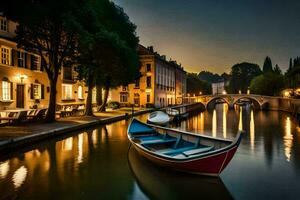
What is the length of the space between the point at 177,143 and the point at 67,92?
93.6 ft

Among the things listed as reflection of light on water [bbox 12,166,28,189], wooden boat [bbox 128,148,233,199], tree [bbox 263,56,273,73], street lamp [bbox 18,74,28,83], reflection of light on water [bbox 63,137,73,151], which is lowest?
wooden boat [bbox 128,148,233,199]

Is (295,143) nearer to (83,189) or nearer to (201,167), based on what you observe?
(201,167)

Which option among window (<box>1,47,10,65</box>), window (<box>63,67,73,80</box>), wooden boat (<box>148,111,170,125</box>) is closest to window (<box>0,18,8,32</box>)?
window (<box>1,47,10,65</box>)

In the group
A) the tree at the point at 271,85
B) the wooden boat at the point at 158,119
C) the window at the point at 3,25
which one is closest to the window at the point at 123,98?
the wooden boat at the point at 158,119

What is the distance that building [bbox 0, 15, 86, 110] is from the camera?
86.3ft

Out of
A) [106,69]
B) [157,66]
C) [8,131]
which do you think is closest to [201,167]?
[8,131]

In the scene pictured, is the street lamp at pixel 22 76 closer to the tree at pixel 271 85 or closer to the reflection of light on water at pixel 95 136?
the reflection of light on water at pixel 95 136

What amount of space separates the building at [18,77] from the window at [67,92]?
3.62 feet

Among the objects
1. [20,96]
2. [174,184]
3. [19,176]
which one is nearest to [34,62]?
[20,96]

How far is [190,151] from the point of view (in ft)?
38.1

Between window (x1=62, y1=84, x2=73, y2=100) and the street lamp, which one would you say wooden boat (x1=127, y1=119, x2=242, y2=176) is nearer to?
the street lamp

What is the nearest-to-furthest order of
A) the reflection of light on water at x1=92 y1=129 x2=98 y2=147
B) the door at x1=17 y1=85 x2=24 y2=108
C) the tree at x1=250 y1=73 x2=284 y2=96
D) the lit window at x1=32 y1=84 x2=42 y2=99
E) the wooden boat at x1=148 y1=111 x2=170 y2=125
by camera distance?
the reflection of light on water at x1=92 y1=129 x2=98 y2=147, the door at x1=17 y1=85 x2=24 y2=108, the wooden boat at x1=148 y1=111 x2=170 y2=125, the lit window at x1=32 y1=84 x2=42 y2=99, the tree at x1=250 y1=73 x2=284 y2=96

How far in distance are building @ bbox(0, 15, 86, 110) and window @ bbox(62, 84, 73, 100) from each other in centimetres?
110

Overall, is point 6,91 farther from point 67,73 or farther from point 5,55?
point 67,73
